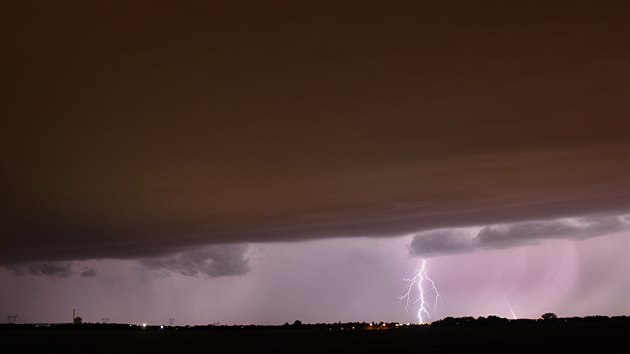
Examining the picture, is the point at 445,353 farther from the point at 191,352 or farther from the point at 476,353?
the point at 191,352

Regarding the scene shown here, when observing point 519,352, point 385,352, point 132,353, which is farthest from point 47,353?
point 519,352

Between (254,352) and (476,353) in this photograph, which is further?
Answer: (254,352)

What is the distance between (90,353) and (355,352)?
30856 millimetres

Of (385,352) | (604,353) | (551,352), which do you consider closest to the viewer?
(604,353)

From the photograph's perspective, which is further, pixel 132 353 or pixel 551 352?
pixel 132 353

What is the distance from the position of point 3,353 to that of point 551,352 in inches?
2255

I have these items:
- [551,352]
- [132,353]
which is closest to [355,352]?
[551,352]

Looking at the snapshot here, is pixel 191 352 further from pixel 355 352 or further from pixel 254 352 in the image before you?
pixel 355 352

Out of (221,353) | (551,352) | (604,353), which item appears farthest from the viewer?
(221,353)

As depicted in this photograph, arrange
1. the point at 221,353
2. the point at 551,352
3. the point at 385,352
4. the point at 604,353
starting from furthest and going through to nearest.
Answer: the point at 221,353, the point at 385,352, the point at 551,352, the point at 604,353

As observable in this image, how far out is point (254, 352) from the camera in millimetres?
76625

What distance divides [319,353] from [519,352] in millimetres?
21695

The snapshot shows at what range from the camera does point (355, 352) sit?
236 feet

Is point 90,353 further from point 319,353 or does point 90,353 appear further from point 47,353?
point 319,353
